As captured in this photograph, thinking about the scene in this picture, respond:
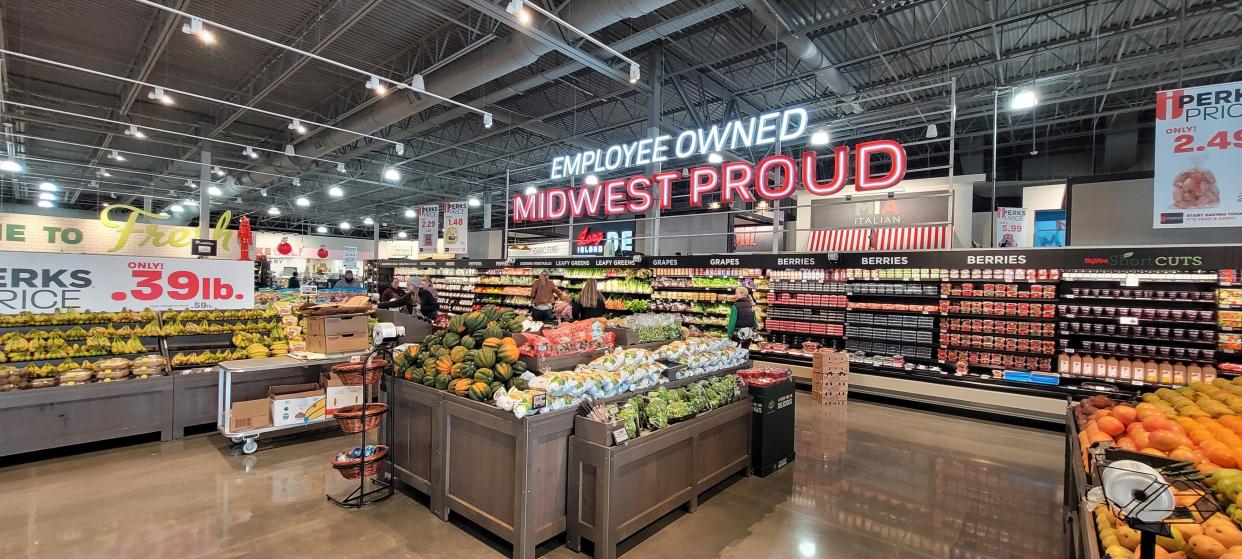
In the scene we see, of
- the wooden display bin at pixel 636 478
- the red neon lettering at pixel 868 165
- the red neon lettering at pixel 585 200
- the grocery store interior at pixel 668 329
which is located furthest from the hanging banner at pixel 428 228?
the wooden display bin at pixel 636 478

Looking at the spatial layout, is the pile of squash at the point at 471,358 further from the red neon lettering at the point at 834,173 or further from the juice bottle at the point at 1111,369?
the juice bottle at the point at 1111,369

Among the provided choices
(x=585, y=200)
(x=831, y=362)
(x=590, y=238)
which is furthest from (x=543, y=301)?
(x=590, y=238)

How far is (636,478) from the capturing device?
3.40 metres

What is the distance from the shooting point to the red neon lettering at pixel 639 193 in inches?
394

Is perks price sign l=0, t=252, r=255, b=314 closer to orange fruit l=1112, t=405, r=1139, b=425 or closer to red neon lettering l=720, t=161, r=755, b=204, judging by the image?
red neon lettering l=720, t=161, r=755, b=204

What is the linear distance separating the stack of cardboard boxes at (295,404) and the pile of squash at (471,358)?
1388mm

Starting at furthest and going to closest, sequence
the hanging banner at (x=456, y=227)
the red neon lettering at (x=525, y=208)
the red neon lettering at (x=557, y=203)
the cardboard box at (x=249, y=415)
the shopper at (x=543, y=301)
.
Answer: the hanging banner at (x=456, y=227) → the red neon lettering at (x=525, y=208) → the red neon lettering at (x=557, y=203) → the shopper at (x=543, y=301) → the cardboard box at (x=249, y=415)

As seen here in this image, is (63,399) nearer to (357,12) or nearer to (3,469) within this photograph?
(3,469)

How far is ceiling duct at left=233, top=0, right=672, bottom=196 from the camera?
6609 mm

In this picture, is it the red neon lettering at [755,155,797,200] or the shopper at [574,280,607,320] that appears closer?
the red neon lettering at [755,155,797,200]

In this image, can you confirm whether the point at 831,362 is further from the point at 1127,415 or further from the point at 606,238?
the point at 606,238

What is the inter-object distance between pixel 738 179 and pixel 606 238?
5440 millimetres

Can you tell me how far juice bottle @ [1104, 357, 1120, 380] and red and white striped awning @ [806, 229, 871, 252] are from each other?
165 inches

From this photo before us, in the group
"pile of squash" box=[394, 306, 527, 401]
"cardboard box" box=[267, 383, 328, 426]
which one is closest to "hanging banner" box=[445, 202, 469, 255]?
"cardboard box" box=[267, 383, 328, 426]
